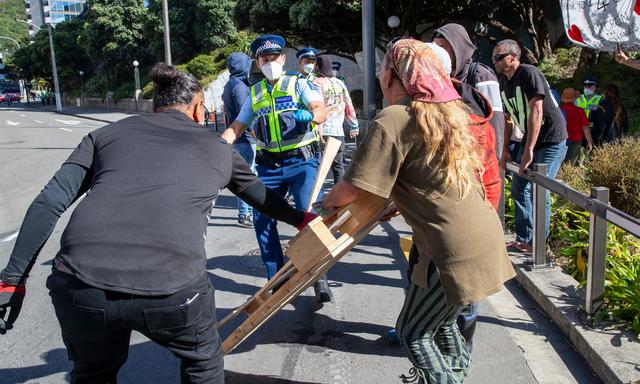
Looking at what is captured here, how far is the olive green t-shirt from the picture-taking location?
221 cm

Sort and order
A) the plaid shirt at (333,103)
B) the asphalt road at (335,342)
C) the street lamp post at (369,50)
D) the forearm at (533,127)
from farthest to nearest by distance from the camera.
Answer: the street lamp post at (369,50) → the plaid shirt at (333,103) → the forearm at (533,127) → the asphalt road at (335,342)

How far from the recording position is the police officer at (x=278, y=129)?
4.20 meters

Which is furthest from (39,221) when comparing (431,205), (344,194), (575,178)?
(575,178)

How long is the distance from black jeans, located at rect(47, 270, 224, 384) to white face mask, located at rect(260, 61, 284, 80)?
2.21 meters

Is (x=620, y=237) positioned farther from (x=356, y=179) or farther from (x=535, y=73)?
(x=356, y=179)

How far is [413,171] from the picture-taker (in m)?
2.25

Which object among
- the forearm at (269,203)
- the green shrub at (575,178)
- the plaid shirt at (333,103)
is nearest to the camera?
the forearm at (269,203)

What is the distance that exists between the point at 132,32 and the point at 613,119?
41471mm

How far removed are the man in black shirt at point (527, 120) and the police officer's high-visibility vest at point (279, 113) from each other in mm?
1858

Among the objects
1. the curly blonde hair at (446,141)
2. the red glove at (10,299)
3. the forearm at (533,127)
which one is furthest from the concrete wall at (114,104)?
the curly blonde hair at (446,141)

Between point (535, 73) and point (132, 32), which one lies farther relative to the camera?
point (132, 32)

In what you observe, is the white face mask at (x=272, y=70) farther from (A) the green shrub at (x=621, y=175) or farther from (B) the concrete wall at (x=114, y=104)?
(B) the concrete wall at (x=114, y=104)

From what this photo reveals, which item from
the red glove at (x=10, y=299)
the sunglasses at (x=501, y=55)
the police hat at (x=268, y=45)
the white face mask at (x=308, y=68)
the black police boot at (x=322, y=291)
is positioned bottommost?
the black police boot at (x=322, y=291)

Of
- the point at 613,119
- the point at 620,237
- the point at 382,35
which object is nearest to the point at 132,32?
the point at 382,35
